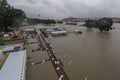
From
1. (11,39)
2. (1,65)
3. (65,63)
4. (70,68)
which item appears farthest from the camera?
(11,39)

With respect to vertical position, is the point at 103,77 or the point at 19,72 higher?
the point at 19,72

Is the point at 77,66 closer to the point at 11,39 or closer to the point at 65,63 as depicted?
the point at 65,63

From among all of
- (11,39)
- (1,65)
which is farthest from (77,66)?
(11,39)

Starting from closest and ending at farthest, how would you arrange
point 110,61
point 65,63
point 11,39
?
1. point 65,63
2. point 110,61
3. point 11,39

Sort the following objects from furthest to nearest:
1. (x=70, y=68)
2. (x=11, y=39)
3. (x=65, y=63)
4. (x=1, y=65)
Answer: (x=11, y=39) → (x=65, y=63) → (x=70, y=68) → (x=1, y=65)

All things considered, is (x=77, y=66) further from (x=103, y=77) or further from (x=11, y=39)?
(x=11, y=39)

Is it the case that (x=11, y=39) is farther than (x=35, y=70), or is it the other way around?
(x=11, y=39)

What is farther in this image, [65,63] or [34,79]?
[65,63]

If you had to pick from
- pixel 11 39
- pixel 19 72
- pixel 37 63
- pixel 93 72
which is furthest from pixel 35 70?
pixel 11 39

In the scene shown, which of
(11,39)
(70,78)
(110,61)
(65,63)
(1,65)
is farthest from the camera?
(11,39)
